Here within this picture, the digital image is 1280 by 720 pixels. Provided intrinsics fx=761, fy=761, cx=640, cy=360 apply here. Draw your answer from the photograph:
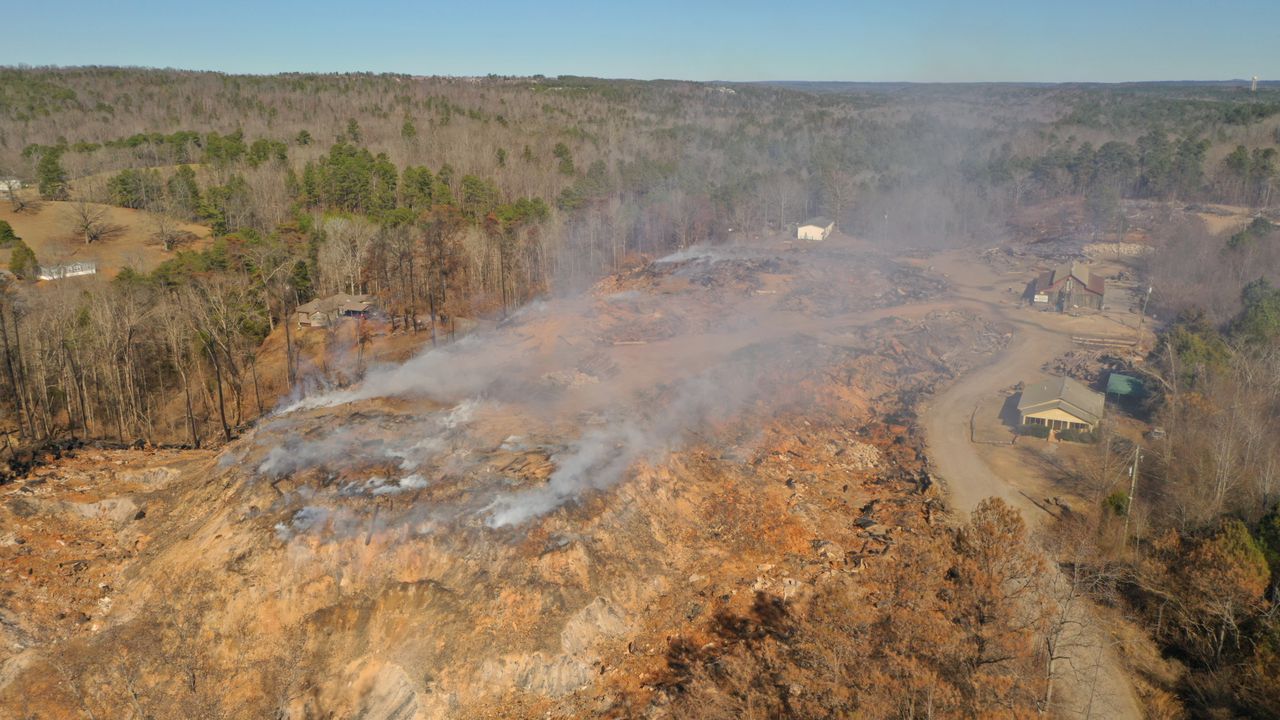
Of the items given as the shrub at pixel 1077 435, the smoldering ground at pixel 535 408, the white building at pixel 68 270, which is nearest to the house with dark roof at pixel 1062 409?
the shrub at pixel 1077 435

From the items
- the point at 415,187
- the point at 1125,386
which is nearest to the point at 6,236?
the point at 415,187

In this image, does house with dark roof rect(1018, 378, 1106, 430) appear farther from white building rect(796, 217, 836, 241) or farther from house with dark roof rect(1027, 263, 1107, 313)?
white building rect(796, 217, 836, 241)

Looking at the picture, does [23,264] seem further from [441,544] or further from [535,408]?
[441,544]

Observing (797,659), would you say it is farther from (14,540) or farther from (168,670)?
(14,540)

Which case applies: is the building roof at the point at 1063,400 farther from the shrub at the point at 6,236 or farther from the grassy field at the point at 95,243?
the shrub at the point at 6,236

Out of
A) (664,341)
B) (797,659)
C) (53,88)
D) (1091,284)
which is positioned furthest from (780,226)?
(53,88)

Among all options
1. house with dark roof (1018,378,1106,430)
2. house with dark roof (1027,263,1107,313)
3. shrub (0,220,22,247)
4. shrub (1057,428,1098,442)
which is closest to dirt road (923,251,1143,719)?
house with dark roof (1027,263,1107,313)
